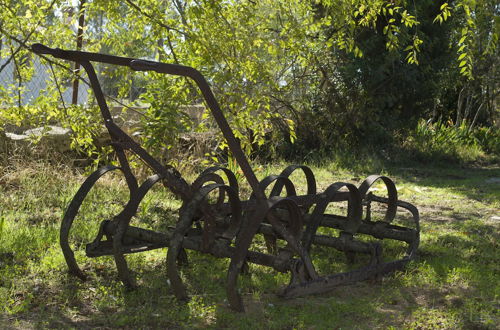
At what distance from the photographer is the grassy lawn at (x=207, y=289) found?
3.53 m

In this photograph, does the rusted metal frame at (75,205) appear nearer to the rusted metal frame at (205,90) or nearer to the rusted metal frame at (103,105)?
the rusted metal frame at (103,105)

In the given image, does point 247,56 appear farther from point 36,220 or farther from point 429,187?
point 429,187

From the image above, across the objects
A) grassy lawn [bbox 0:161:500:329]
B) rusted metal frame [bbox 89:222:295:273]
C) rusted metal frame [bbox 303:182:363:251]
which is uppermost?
rusted metal frame [bbox 303:182:363:251]

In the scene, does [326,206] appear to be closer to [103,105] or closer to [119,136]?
[119,136]

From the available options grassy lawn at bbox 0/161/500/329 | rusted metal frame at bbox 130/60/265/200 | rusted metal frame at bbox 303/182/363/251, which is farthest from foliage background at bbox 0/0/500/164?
rusted metal frame at bbox 130/60/265/200

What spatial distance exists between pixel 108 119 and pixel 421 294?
2394mm

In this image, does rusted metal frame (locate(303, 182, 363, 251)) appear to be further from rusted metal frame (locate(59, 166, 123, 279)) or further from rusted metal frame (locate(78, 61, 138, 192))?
rusted metal frame (locate(59, 166, 123, 279))

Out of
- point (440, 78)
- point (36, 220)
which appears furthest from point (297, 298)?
point (440, 78)

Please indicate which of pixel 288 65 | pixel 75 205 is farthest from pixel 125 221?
pixel 288 65

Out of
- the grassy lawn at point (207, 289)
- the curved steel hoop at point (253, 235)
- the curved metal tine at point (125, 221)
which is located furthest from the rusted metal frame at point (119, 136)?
the grassy lawn at point (207, 289)

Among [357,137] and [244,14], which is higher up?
[244,14]

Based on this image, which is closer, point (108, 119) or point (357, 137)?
point (108, 119)

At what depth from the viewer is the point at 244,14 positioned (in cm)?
566

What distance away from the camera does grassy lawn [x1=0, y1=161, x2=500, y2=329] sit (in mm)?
3529
